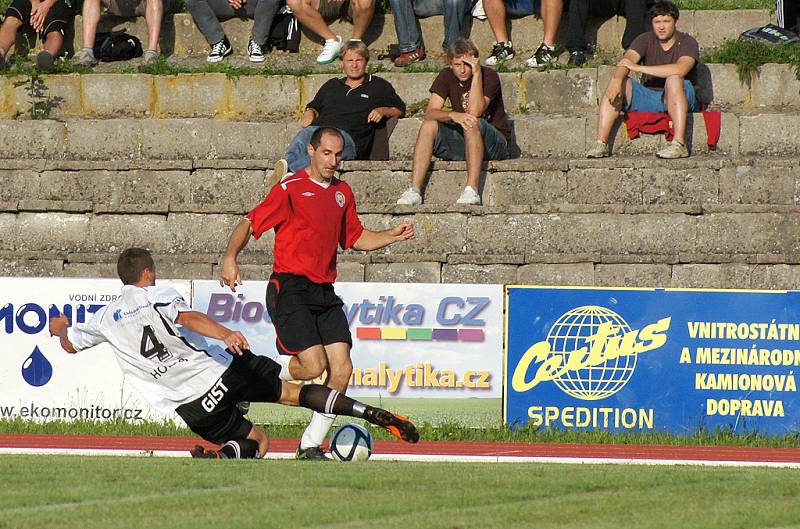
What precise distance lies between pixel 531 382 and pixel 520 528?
6106mm

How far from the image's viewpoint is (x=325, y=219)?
32.2 feet

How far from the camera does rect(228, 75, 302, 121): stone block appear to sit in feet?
56.1

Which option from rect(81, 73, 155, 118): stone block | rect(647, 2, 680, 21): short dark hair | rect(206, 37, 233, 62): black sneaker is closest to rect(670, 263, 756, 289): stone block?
rect(647, 2, 680, 21): short dark hair

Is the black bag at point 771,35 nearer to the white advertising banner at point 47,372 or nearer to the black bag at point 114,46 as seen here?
the black bag at point 114,46

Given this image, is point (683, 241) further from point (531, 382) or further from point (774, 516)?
point (774, 516)

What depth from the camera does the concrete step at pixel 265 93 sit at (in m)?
16.3

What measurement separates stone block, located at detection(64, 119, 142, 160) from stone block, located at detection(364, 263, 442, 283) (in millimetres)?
3958

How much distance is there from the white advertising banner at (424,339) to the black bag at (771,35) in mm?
5994

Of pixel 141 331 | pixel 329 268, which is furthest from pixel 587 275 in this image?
pixel 141 331

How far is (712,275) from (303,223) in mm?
5548

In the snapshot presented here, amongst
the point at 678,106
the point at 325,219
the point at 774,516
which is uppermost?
the point at 678,106

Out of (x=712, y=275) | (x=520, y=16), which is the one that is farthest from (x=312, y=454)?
(x=520, y=16)

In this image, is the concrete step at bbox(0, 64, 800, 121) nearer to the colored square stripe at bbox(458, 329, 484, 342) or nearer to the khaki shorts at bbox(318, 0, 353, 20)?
the khaki shorts at bbox(318, 0, 353, 20)

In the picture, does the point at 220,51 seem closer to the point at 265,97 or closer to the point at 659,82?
the point at 265,97
